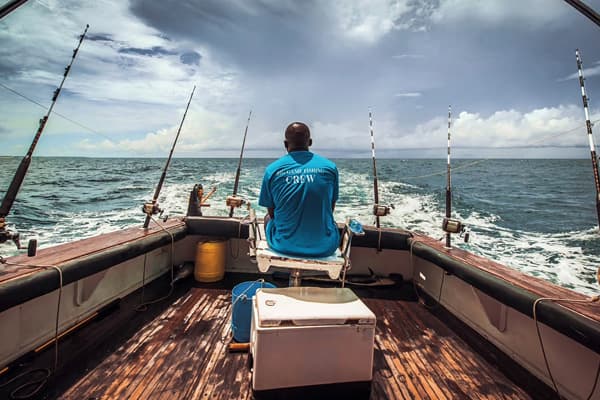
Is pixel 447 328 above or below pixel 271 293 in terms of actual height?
below

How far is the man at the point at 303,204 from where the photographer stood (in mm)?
1596

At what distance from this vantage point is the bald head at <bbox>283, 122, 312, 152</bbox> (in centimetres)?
179

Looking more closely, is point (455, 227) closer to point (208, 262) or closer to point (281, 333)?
point (281, 333)

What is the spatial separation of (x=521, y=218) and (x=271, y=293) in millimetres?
11731

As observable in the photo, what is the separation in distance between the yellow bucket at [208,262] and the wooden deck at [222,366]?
670 millimetres

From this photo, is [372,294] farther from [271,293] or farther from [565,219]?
[565,219]

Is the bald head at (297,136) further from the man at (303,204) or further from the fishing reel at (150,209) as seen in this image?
the fishing reel at (150,209)

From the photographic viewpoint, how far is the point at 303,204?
5.24 feet

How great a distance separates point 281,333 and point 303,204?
2.19 ft

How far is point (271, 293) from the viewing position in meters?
1.50

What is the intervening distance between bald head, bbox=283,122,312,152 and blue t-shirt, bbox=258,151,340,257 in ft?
0.32

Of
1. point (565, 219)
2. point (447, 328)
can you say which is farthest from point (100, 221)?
point (565, 219)

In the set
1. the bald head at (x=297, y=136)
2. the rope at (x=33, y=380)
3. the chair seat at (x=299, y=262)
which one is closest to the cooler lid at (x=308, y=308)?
the chair seat at (x=299, y=262)

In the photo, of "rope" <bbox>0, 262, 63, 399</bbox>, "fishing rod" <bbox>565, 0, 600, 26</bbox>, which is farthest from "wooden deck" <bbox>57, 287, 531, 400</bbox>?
"fishing rod" <bbox>565, 0, 600, 26</bbox>
